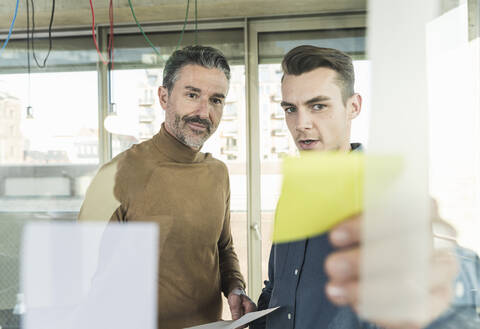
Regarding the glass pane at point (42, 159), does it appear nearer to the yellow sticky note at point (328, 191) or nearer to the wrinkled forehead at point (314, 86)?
the wrinkled forehead at point (314, 86)

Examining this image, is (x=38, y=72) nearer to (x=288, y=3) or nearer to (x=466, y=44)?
(x=288, y=3)

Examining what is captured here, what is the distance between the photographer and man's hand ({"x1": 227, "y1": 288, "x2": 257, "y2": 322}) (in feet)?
1.84

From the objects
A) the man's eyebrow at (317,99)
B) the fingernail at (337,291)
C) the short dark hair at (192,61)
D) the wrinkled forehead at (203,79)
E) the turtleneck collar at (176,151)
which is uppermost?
the short dark hair at (192,61)

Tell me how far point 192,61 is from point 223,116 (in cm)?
12

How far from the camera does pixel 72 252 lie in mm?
588

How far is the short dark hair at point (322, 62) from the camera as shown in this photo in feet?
1.43

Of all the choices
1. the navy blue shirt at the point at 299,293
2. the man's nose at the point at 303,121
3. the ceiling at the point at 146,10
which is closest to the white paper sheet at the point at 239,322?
the navy blue shirt at the point at 299,293

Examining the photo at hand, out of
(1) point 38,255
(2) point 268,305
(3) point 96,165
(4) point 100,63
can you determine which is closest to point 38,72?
(4) point 100,63

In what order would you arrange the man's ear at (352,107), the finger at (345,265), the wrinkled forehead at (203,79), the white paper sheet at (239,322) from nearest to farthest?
1. the finger at (345,265)
2. the man's ear at (352,107)
3. the white paper sheet at (239,322)
4. the wrinkled forehead at (203,79)

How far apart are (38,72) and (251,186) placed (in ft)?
1.51

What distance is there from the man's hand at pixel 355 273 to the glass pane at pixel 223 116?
1.49ft

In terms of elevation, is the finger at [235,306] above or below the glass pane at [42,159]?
below

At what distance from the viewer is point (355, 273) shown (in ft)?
0.50

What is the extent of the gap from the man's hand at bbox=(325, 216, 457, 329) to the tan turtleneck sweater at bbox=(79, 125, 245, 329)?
1.39 ft
